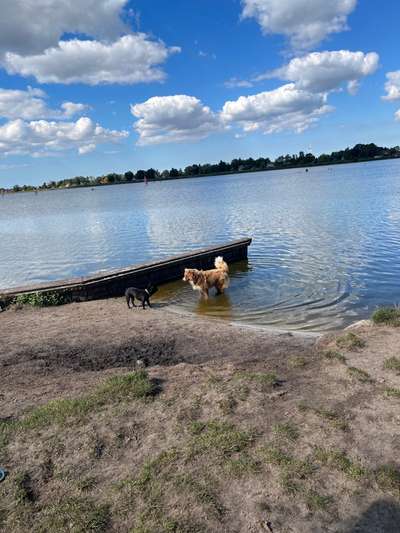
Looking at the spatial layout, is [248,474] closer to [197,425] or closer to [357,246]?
[197,425]

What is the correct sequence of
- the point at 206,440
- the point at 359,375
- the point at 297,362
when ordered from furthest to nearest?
the point at 297,362 → the point at 359,375 → the point at 206,440

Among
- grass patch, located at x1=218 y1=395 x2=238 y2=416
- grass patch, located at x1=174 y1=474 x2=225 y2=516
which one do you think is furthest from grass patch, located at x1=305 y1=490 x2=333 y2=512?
grass patch, located at x1=218 y1=395 x2=238 y2=416

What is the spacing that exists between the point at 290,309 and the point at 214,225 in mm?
21716

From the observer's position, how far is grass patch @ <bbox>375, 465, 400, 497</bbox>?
390cm

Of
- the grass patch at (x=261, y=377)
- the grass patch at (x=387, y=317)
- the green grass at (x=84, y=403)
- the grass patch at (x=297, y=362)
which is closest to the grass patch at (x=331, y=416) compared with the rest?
the grass patch at (x=261, y=377)

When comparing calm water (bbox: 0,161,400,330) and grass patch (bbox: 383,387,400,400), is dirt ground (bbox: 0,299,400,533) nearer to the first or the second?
grass patch (bbox: 383,387,400,400)

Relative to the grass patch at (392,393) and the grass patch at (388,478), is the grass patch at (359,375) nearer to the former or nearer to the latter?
the grass patch at (392,393)

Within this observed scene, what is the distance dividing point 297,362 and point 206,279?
7.30 m

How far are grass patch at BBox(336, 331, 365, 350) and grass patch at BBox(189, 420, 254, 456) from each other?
11.6 feet

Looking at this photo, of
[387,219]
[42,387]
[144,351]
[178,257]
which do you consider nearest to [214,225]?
[387,219]

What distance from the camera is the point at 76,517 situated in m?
3.73

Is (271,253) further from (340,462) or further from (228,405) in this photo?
(340,462)

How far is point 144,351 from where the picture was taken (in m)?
8.45

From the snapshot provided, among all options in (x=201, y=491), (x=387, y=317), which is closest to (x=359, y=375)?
(x=387, y=317)
